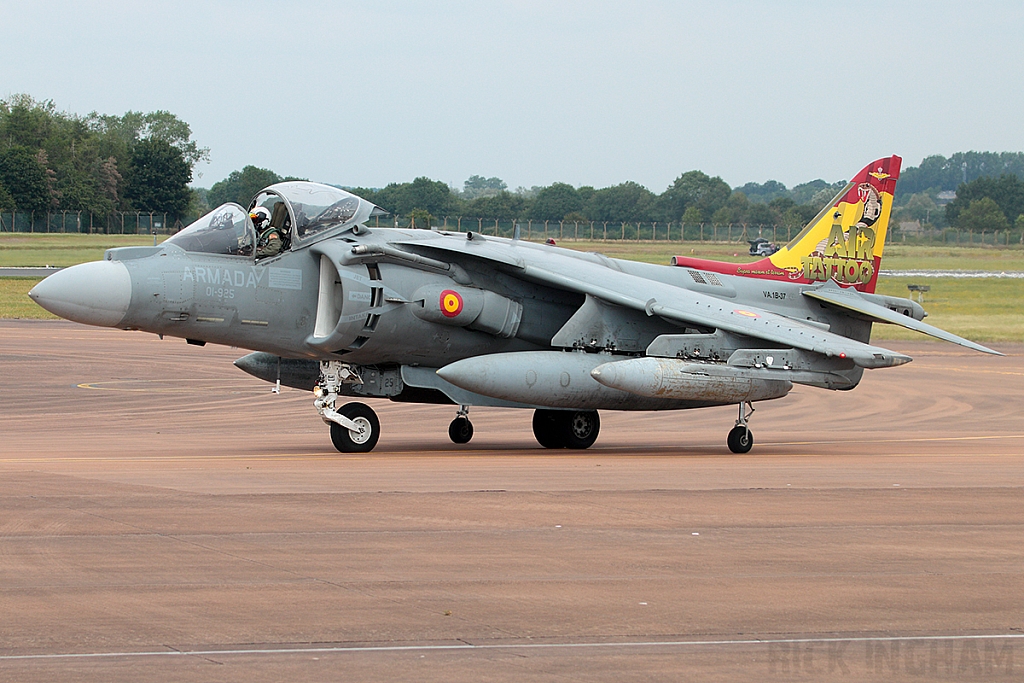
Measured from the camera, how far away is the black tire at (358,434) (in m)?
16.9

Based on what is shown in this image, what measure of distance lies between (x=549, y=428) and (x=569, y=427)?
325 millimetres

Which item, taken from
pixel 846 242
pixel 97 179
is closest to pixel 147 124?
pixel 97 179

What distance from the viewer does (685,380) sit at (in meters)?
16.9

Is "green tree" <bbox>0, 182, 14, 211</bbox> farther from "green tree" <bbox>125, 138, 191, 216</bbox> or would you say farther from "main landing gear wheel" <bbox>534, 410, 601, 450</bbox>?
"main landing gear wheel" <bbox>534, 410, 601, 450</bbox>

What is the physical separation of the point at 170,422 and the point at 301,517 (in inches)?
427

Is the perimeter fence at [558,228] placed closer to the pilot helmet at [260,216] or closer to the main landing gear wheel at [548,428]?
the main landing gear wheel at [548,428]

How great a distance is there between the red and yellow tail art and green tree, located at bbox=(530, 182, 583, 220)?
63747mm

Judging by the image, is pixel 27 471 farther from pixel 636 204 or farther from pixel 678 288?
pixel 636 204

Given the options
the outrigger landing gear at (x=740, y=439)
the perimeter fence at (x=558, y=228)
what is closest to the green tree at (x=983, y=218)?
the perimeter fence at (x=558, y=228)

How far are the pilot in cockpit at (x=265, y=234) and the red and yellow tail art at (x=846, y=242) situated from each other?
269 inches

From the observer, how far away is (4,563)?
9.02m

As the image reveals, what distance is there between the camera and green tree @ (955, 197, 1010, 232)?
Answer: 131125 mm

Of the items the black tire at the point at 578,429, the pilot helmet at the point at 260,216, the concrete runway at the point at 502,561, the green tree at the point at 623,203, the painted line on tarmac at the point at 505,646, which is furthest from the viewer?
the green tree at the point at 623,203

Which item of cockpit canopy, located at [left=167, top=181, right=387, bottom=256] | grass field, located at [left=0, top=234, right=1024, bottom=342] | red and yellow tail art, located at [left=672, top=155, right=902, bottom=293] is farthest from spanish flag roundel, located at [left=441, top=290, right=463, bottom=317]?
grass field, located at [left=0, top=234, right=1024, bottom=342]
